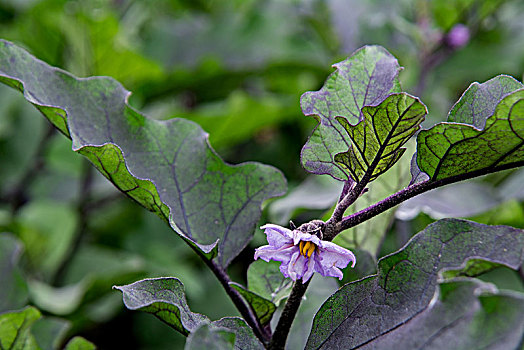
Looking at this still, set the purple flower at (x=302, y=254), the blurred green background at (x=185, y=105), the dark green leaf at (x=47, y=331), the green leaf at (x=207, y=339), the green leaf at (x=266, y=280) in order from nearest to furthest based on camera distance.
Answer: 1. the green leaf at (x=207, y=339)
2. the purple flower at (x=302, y=254)
3. the green leaf at (x=266, y=280)
4. the dark green leaf at (x=47, y=331)
5. the blurred green background at (x=185, y=105)

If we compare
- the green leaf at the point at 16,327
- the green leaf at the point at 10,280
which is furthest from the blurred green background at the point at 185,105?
the green leaf at the point at 16,327

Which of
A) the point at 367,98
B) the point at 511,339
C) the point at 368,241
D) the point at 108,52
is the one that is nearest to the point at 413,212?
the point at 368,241

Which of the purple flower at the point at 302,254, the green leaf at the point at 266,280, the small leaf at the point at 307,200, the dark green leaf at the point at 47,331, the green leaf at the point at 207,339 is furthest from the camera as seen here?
the small leaf at the point at 307,200

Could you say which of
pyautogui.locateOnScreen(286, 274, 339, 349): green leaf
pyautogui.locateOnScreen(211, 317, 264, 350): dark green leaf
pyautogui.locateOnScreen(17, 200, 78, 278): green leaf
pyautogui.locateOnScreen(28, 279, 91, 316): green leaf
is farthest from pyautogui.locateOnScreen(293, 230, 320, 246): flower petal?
pyautogui.locateOnScreen(17, 200, 78, 278): green leaf

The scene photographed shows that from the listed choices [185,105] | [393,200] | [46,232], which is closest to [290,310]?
[393,200]

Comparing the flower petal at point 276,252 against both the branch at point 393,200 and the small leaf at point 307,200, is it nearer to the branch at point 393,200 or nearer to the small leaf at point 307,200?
the branch at point 393,200

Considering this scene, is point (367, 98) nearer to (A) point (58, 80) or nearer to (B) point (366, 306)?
(B) point (366, 306)
